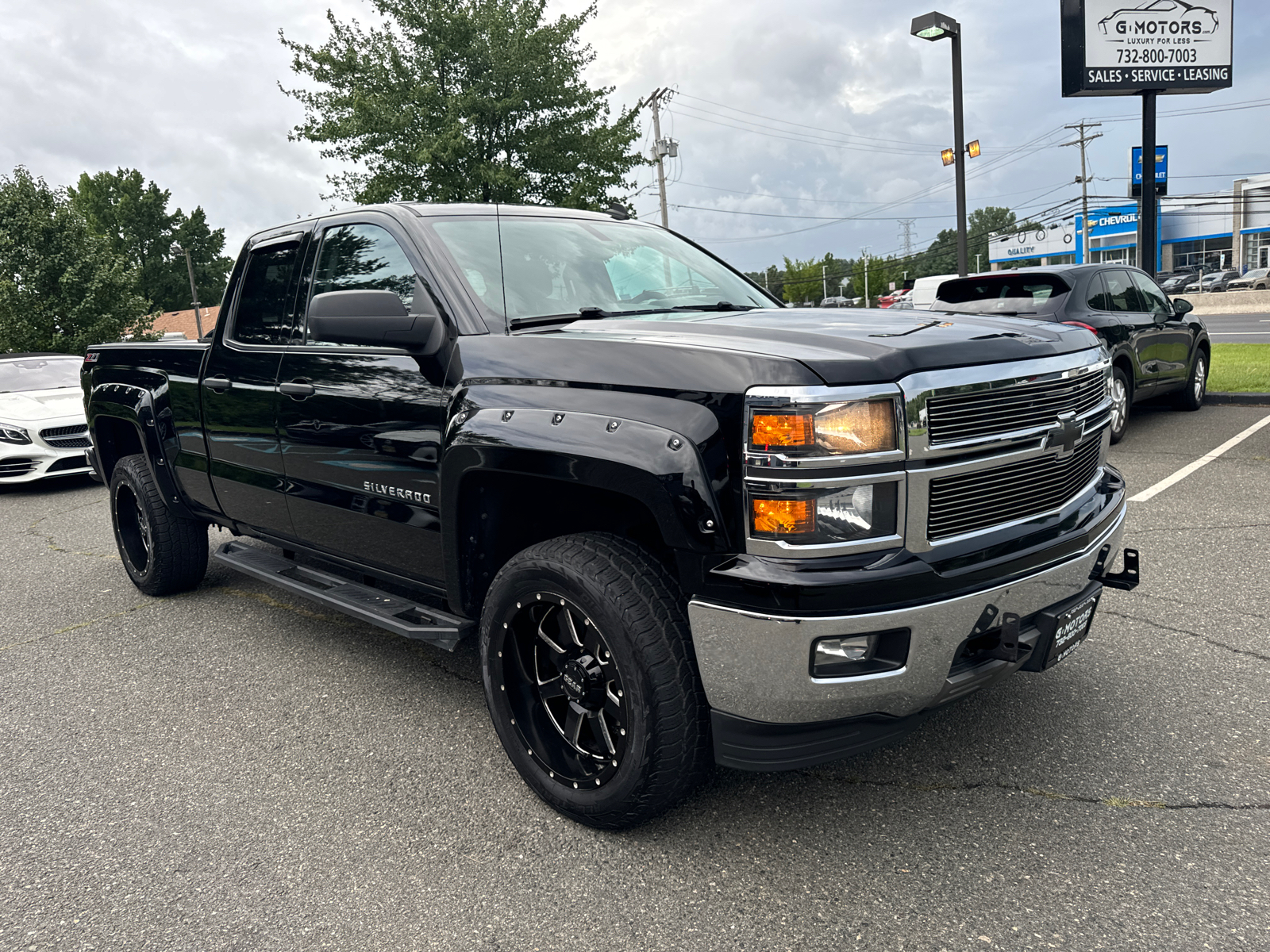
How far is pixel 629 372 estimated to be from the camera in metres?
2.50

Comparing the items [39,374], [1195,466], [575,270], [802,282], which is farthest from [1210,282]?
[575,270]

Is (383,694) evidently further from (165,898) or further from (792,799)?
(792,799)

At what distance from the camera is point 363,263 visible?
3613mm

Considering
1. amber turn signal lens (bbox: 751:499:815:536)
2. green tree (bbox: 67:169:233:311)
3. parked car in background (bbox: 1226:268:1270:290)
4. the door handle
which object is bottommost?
amber turn signal lens (bbox: 751:499:815:536)

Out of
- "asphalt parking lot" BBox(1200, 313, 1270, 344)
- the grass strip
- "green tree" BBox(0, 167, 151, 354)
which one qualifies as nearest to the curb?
the grass strip

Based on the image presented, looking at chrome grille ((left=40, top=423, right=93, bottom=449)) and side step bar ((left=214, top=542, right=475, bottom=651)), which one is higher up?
chrome grille ((left=40, top=423, right=93, bottom=449))

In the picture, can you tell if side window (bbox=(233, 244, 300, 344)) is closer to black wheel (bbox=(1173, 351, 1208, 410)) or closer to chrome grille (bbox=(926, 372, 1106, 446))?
chrome grille (bbox=(926, 372, 1106, 446))

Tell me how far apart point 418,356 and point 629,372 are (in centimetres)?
94

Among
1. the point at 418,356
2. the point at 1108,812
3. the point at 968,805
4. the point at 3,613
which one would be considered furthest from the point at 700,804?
the point at 3,613

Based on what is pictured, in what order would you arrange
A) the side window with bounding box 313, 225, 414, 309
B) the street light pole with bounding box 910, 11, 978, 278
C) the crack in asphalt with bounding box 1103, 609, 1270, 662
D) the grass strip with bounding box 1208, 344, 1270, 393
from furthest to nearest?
the street light pole with bounding box 910, 11, 978, 278, the grass strip with bounding box 1208, 344, 1270, 393, the crack in asphalt with bounding box 1103, 609, 1270, 662, the side window with bounding box 313, 225, 414, 309

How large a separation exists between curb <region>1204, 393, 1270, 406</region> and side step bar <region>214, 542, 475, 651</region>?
10.3 meters

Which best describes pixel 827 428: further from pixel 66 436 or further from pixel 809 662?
pixel 66 436

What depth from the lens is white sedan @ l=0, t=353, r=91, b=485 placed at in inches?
367

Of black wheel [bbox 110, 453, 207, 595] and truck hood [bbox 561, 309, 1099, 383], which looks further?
black wheel [bbox 110, 453, 207, 595]
